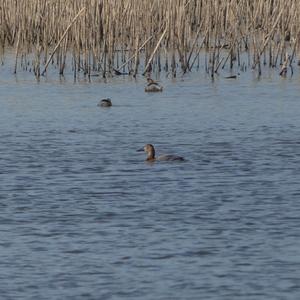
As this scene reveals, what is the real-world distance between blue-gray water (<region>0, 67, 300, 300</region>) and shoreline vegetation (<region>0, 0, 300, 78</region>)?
2.62 metres

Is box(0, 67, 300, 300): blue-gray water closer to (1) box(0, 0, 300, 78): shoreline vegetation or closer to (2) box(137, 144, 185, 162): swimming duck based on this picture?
(2) box(137, 144, 185, 162): swimming duck

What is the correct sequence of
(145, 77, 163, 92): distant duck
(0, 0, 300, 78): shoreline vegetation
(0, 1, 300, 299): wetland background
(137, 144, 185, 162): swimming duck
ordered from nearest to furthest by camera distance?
(0, 1, 300, 299): wetland background → (137, 144, 185, 162): swimming duck → (145, 77, 163, 92): distant duck → (0, 0, 300, 78): shoreline vegetation

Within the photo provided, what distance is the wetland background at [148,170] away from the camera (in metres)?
A: 6.92

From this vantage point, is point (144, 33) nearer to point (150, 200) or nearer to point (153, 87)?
point (153, 87)

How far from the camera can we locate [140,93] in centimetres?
1736

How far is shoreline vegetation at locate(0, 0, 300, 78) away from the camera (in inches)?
747

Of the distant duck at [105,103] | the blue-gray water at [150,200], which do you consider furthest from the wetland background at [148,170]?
the distant duck at [105,103]

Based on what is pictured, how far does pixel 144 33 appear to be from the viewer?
1967cm

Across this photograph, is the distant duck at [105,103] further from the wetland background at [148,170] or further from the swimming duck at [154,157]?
the swimming duck at [154,157]

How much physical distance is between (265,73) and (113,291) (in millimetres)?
13217

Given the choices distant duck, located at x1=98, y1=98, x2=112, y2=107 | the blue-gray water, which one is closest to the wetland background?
the blue-gray water

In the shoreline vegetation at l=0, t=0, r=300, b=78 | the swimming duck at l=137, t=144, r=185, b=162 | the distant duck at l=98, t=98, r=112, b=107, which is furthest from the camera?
the shoreline vegetation at l=0, t=0, r=300, b=78

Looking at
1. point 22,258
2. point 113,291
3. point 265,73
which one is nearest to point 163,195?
point 22,258

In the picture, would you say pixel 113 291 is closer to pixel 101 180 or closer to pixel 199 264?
pixel 199 264
